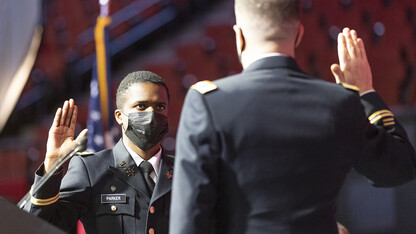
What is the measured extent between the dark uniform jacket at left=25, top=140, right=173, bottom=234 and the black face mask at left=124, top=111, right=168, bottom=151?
0.24ft

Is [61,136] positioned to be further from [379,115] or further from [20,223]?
[379,115]

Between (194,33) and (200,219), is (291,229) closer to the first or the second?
(200,219)

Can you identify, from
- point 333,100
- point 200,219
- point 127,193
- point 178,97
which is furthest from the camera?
point 178,97

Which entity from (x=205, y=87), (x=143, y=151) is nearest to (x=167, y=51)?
(x=143, y=151)

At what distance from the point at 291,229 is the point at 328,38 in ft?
18.3

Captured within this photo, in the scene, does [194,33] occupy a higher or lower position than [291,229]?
higher

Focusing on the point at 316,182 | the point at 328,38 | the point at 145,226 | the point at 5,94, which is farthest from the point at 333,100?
the point at 328,38

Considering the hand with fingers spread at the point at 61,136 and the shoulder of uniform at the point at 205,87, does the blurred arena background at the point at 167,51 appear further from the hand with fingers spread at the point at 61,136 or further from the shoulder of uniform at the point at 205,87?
the shoulder of uniform at the point at 205,87

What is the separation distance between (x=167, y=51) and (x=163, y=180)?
5.64 metres

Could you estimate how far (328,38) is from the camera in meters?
6.74

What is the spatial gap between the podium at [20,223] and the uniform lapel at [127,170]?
0.66 metres

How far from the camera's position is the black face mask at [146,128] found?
6.81 ft

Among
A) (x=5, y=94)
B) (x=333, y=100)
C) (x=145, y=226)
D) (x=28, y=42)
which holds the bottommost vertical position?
(x=145, y=226)

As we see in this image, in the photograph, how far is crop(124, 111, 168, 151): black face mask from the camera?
81.7 inches
